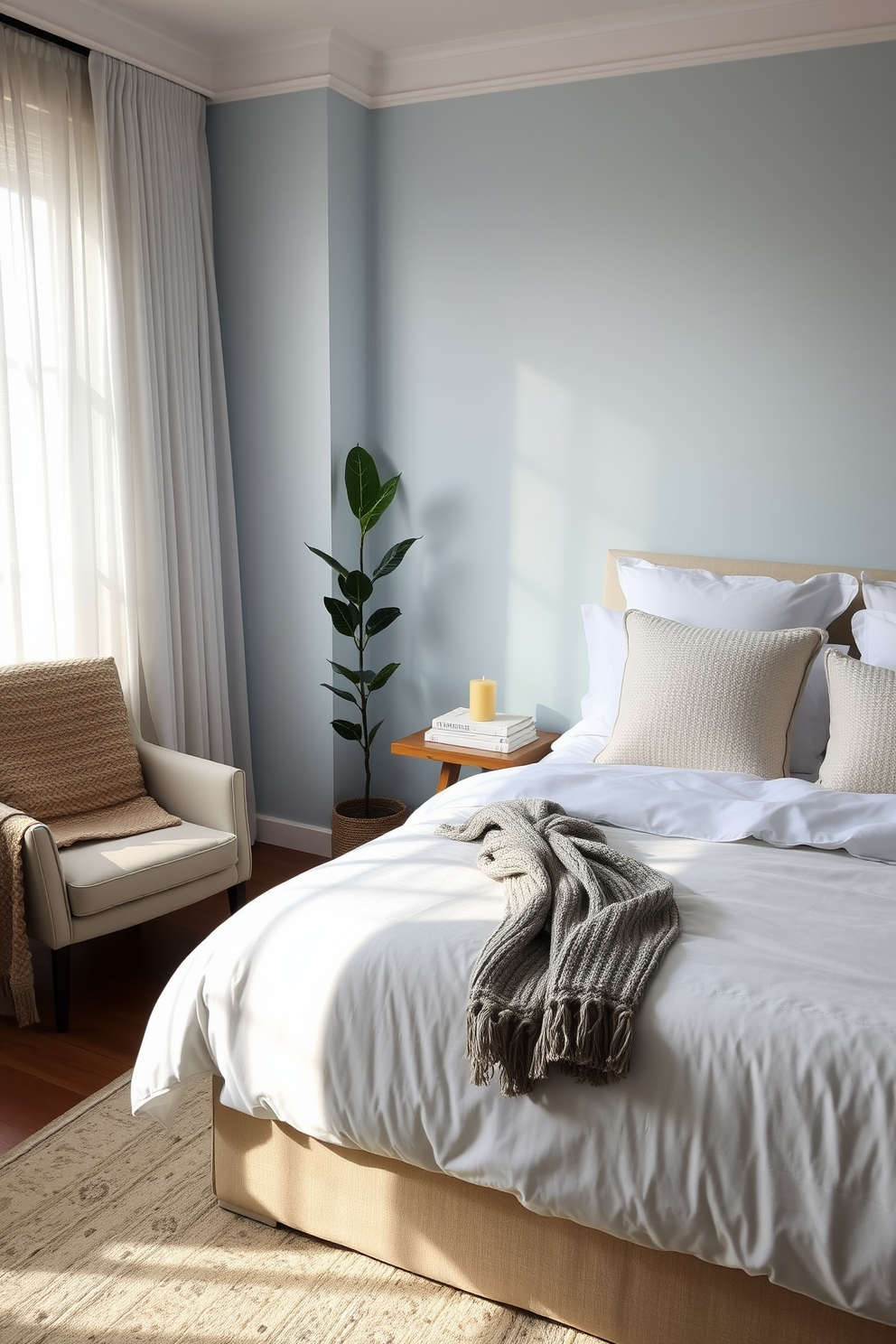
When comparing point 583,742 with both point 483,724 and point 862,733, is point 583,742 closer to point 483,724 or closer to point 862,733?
point 483,724

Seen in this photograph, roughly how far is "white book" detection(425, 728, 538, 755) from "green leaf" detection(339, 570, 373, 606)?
1.78 ft

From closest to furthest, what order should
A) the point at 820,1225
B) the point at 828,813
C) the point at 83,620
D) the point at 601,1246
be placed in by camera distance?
the point at 820,1225
the point at 601,1246
the point at 828,813
the point at 83,620

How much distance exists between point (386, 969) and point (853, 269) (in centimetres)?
256

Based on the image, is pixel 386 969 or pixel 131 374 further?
pixel 131 374

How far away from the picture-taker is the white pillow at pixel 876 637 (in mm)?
2850

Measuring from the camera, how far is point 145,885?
2.92m

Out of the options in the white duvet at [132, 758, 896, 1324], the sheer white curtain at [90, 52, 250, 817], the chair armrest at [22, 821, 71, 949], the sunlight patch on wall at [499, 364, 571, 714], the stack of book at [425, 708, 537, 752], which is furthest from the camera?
the sunlight patch on wall at [499, 364, 571, 714]

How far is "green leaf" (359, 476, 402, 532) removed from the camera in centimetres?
384

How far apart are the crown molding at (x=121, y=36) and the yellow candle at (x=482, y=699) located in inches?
91.0

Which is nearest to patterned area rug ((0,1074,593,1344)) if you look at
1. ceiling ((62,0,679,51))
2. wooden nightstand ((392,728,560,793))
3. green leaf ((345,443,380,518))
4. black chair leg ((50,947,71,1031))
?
black chair leg ((50,947,71,1031))

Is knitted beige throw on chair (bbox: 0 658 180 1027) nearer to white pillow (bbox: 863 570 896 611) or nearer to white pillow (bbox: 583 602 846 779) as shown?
white pillow (bbox: 583 602 846 779)

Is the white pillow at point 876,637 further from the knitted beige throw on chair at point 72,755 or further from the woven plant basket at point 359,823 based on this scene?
the knitted beige throw on chair at point 72,755

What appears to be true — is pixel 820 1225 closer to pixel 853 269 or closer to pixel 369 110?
pixel 853 269

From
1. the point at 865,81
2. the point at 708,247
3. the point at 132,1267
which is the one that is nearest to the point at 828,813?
the point at 132,1267
